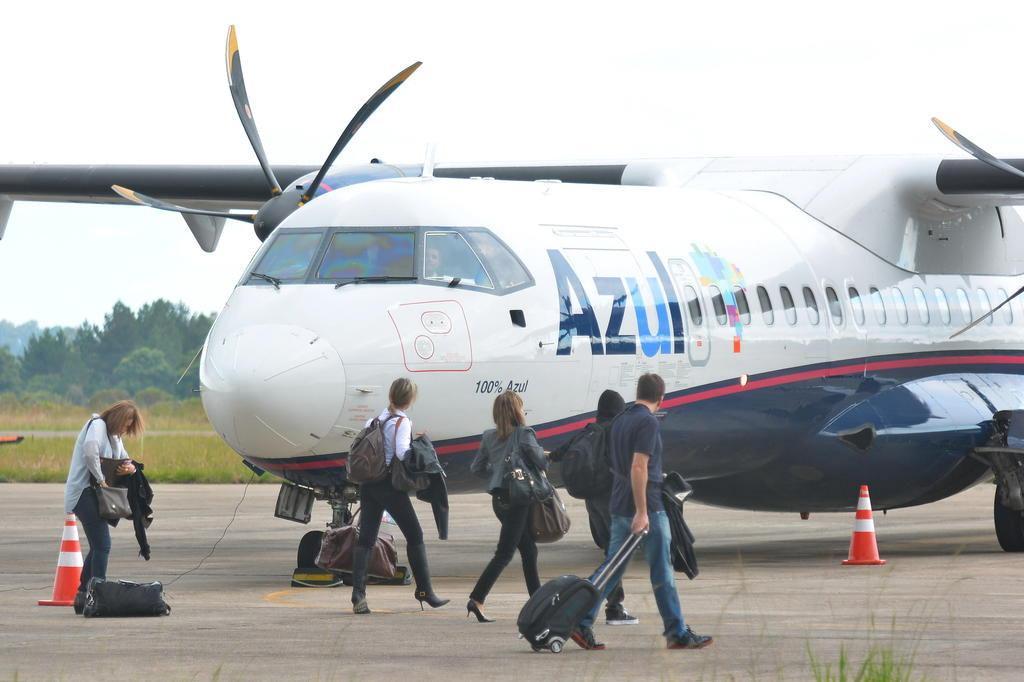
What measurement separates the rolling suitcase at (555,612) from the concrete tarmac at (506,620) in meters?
0.11

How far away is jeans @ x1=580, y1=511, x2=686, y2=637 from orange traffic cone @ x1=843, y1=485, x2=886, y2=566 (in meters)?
5.80

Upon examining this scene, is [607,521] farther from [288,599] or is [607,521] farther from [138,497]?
[138,497]

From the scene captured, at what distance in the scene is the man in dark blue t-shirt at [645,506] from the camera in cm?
960

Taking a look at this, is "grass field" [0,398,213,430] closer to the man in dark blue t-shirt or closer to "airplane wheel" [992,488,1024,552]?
"airplane wheel" [992,488,1024,552]

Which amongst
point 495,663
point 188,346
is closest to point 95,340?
point 188,346

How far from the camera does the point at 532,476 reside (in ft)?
35.2

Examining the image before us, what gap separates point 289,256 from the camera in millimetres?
12930

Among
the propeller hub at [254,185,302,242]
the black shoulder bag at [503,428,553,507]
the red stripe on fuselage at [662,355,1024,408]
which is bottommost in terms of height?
the black shoulder bag at [503,428,553,507]

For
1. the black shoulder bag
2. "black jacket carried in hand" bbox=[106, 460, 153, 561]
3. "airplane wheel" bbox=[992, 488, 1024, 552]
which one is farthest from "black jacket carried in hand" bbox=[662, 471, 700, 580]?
"airplane wheel" bbox=[992, 488, 1024, 552]

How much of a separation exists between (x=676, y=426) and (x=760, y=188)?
3.73 m

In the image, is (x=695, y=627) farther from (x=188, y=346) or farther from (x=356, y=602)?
(x=188, y=346)

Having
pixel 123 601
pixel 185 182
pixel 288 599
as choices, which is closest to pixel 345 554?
pixel 288 599

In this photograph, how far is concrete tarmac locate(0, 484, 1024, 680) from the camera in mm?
8898

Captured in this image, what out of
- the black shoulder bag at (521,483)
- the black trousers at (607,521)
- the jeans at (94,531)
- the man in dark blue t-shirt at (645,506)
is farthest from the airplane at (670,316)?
the man in dark blue t-shirt at (645,506)
